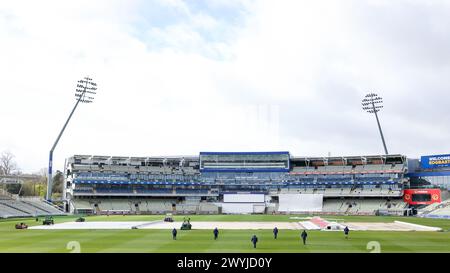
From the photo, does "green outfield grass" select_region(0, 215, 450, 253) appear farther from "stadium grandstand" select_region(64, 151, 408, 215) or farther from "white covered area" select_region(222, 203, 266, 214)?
"white covered area" select_region(222, 203, 266, 214)

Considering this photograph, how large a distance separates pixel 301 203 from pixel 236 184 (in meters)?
19.2

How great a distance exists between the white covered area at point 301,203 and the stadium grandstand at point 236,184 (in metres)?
0.25

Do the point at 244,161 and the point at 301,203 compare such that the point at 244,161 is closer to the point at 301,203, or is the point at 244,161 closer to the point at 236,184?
the point at 236,184

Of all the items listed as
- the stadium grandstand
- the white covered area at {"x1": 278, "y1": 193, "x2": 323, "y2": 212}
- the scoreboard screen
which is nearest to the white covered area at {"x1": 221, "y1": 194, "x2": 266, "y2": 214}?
the stadium grandstand

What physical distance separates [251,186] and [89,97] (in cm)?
4915

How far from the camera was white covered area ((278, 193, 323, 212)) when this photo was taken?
107m

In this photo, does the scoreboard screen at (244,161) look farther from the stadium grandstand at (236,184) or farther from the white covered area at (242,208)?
the white covered area at (242,208)

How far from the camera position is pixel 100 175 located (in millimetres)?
111250

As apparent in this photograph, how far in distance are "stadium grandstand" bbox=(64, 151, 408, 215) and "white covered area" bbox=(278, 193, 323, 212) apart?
25cm

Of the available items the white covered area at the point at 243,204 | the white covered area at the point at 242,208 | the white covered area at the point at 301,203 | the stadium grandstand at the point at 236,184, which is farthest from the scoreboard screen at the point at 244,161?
the white covered area at the point at 242,208

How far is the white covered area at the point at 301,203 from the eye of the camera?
107 meters
